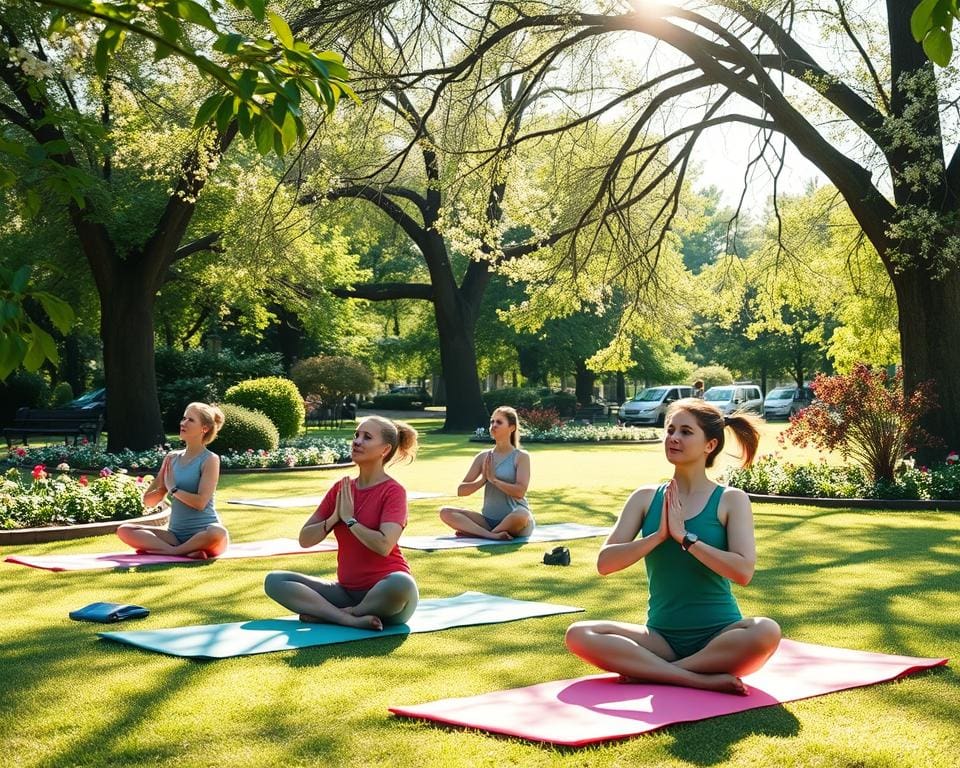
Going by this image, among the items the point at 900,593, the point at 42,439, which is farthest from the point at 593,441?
the point at 900,593

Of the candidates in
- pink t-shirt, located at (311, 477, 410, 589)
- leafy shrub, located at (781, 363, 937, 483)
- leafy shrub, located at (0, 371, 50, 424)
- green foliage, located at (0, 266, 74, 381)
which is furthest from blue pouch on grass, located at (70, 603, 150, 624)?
leafy shrub, located at (0, 371, 50, 424)

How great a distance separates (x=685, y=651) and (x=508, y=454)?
708 cm

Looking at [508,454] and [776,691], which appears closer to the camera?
[776,691]

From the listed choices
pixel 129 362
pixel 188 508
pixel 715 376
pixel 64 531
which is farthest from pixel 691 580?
pixel 715 376

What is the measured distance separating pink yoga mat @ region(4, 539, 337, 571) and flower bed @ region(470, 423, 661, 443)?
2358cm

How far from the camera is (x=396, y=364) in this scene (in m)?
65.4

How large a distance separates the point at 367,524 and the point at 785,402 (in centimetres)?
5243

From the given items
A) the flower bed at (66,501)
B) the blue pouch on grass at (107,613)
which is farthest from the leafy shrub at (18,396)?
the blue pouch on grass at (107,613)

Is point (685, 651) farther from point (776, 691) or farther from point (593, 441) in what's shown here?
point (593, 441)

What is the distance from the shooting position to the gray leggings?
25.9 ft

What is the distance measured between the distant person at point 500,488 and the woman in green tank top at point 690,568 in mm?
6731

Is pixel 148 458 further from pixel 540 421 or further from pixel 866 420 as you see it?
pixel 540 421

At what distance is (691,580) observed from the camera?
6.11 m

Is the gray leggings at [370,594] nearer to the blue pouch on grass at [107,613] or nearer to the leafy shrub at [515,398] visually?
the blue pouch on grass at [107,613]
